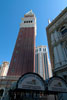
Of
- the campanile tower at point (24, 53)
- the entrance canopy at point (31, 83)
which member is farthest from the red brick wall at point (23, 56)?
the entrance canopy at point (31, 83)

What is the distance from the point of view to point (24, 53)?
29156 mm

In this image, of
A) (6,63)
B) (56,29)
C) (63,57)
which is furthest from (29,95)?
(6,63)

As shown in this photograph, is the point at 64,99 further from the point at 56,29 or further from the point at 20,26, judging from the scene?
the point at 20,26

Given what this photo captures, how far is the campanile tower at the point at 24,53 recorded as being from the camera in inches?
980

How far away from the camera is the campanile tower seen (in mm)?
24881

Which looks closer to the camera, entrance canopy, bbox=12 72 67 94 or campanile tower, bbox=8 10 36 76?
entrance canopy, bbox=12 72 67 94

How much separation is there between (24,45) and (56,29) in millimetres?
18724

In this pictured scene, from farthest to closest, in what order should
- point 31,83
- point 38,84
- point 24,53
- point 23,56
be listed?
point 24,53
point 23,56
point 38,84
point 31,83

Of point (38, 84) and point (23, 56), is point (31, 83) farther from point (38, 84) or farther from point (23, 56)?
point (23, 56)

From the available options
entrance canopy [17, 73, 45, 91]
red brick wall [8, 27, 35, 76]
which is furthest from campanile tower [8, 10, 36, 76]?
entrance canopy [17, 73, 45, 91]

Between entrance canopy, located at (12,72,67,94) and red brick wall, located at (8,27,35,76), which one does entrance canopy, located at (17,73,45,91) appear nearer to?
entrance canopy, located at (12,72,67,94)

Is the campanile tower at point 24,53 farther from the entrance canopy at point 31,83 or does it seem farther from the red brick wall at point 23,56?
the entrance canopy at point 31,83

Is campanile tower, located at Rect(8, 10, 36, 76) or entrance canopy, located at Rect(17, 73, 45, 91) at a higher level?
campanile tower, located at Rect(8, 10, 36, 76)

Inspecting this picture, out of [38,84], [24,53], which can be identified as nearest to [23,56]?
[24,53]
